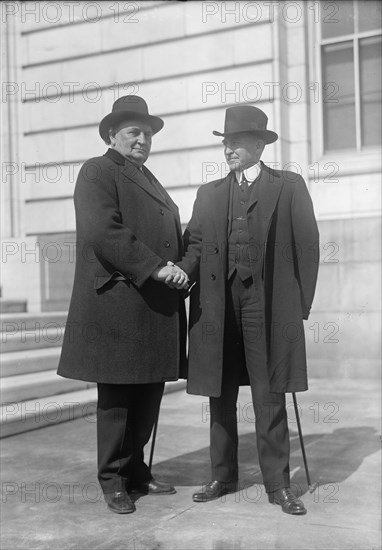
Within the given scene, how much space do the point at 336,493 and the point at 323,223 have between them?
4876 mm

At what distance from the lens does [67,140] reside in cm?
1017

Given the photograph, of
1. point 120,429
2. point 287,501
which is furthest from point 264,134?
point 287,501

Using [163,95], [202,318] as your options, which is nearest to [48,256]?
[163,95]

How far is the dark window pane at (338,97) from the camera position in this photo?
908 cm

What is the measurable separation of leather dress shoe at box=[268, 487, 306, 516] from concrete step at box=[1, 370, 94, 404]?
315 centimetres

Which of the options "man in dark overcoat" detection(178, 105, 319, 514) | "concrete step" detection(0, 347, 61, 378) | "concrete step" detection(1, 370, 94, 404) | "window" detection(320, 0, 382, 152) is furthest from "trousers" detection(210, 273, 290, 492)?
"window" detection(320, 0, 382, 152)

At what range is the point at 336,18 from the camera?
9.08 metres

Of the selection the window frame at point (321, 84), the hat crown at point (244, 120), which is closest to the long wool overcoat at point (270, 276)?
the hat crown at point (244, 120)

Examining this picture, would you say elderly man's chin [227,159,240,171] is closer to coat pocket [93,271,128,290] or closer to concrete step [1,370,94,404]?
coat pocket [93,271,128,290]

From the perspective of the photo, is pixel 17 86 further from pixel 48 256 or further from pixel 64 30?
pixel 48 256

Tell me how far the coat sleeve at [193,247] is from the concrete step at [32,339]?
345cm

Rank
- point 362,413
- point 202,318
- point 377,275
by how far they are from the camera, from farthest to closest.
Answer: point 377,275
point 362,413
point 202,318

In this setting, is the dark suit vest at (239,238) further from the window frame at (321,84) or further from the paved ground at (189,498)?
the window frame at (321,84)

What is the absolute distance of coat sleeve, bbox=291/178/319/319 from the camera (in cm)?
419
